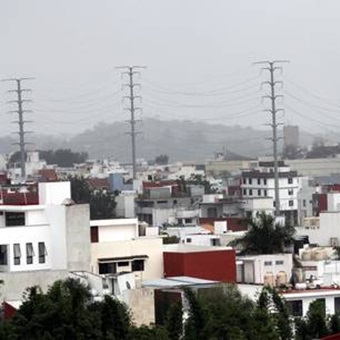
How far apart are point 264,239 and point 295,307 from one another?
634cm

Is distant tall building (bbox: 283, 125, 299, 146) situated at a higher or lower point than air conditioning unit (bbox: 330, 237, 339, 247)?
higher

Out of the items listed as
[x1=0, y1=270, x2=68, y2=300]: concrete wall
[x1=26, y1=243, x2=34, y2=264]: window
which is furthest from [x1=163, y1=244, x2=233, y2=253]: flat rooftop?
[x1=0, y1=270, x2=68, y2=300]: concrete wall

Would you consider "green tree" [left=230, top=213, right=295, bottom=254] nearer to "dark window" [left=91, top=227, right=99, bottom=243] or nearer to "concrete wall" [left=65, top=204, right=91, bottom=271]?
"dark window" [left=91, top=227, right=99, bottom=243]

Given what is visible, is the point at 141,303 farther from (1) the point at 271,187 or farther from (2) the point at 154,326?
(1) the point at 271,187

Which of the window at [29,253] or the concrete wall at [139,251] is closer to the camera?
the window at [29,253]

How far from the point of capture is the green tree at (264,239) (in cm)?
3594

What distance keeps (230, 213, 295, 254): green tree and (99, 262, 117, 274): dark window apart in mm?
4151

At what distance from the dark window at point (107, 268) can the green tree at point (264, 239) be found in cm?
415

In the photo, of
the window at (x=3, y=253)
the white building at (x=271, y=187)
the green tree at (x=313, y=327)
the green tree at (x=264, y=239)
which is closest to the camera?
the green tree at (x=313, y=327)

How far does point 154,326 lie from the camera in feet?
81.1

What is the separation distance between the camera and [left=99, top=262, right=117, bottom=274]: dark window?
105 feet

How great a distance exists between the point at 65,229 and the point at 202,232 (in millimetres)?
13812

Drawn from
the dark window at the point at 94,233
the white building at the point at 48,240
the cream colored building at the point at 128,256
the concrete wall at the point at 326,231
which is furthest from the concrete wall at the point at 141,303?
the concrete wall at the point at 326,231

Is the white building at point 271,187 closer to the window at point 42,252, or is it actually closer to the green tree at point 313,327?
the window at point 42,252
